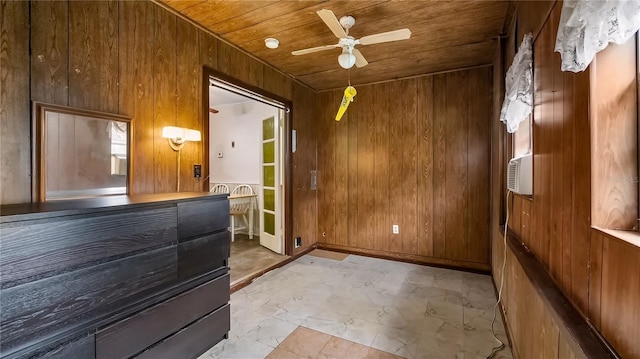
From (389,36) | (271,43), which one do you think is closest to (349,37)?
(389,36)

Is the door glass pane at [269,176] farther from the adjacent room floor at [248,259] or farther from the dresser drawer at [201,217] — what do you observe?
the dresser drawer at [201,217]

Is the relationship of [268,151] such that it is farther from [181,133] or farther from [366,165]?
[181,133]

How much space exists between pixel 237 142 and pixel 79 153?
3.76m

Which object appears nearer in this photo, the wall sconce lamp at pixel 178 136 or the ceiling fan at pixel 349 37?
the ceiling fan at pixel 349 37

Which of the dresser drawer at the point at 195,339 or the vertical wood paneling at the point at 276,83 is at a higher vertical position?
the vertical wood paneling at the point at 276,83

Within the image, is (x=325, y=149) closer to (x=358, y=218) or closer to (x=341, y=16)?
(x=358, y=218)

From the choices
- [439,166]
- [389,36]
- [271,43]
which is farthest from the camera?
[439,166]

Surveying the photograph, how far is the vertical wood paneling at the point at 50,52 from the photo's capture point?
1533 millimetres

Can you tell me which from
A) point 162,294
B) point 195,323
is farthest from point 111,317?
point 195,323

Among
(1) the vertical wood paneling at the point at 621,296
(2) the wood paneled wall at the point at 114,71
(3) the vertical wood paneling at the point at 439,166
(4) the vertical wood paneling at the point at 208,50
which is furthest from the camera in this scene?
(3) the vertical wood paneling at the point at 439,166

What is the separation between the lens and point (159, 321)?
1.57 metres

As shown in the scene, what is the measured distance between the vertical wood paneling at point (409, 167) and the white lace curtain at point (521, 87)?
1.92 metres

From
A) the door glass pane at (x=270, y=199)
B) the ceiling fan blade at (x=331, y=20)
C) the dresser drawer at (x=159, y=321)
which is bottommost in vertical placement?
the dresser drawer at (x=159, y=321)

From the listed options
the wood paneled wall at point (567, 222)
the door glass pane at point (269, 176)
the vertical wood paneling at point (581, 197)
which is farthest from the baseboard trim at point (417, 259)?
the vertical wood paneling at point (581, 197)
